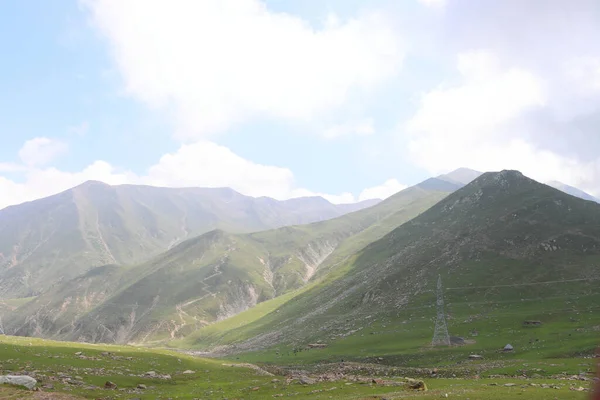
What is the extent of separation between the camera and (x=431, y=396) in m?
38.2

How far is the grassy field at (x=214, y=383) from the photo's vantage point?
131 ft

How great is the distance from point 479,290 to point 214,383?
90767 mm

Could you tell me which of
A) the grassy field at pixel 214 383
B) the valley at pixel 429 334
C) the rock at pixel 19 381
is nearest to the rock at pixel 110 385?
the grassy field at pixel 214 383

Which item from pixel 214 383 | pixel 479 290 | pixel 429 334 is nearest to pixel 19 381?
pixel 214 383

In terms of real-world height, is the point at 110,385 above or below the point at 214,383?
above

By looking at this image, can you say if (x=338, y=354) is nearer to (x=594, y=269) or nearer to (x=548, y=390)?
(x=548, y=390)

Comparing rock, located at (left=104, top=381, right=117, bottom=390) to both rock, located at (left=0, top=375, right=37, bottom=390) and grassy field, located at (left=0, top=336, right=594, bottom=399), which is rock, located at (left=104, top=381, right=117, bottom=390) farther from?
rock, located at (left=0, top=375, right=37, bottom=390)

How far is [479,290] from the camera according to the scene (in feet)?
394

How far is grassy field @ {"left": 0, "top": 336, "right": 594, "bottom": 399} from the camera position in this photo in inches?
1576

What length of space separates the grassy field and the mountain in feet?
74.5

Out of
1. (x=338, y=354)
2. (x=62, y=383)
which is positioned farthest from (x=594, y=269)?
(x=62, y=383)

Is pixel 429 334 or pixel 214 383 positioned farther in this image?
pixel 429 334

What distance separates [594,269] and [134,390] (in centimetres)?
12306

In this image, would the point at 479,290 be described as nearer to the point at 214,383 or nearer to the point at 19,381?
the point at 214,383
